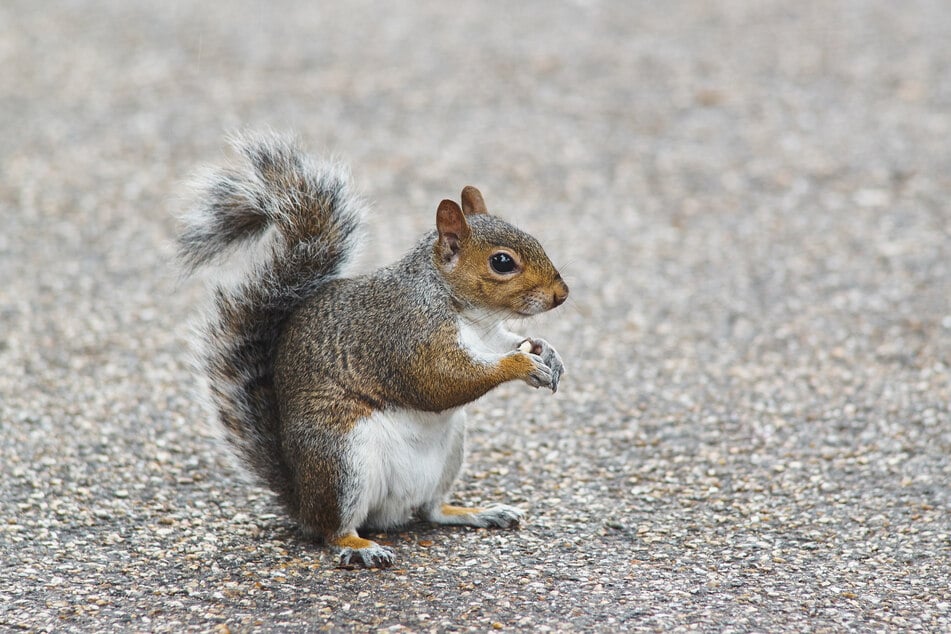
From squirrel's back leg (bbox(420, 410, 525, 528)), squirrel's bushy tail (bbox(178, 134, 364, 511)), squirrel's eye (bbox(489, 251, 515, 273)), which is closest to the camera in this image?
squirrel's eye (bbox(489, 251, 515, 273))

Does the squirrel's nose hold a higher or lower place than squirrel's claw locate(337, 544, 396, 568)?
higher

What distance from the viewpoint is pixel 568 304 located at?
17.7 ft

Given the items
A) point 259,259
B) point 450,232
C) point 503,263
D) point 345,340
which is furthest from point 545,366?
point 259,259

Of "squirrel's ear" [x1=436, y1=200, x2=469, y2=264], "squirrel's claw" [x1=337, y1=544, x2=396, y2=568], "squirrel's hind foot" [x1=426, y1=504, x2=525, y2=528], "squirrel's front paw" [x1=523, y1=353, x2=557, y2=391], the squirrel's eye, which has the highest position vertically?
"squirrel's ear" [x1=436, y1=200, x2=469, y2=264]

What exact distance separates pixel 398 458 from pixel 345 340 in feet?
1.18

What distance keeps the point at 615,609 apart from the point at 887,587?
78 cm

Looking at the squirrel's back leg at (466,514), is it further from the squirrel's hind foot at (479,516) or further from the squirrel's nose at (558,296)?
the squirrel's nose at (558,296)

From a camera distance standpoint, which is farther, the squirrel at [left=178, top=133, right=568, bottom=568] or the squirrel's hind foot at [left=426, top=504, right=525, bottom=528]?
the squirrel's hind foot at [left=426, top=504, right=525, bottom=528]

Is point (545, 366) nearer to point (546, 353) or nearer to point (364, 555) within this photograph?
point (546, 353)

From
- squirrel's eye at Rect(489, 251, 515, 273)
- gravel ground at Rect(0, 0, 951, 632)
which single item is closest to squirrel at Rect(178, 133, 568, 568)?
squirrel's eye at Rect(489, 251, 515, 273)

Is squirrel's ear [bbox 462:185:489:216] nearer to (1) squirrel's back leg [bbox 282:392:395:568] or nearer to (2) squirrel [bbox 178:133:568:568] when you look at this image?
(2) squirrel [bbox 178:133:568:568]

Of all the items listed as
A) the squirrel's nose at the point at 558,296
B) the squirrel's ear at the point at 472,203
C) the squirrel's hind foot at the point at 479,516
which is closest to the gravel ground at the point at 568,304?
the squirrel's hind foot at the point at 479,516

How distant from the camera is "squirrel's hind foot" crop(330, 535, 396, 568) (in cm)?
318

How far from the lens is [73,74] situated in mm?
8516
